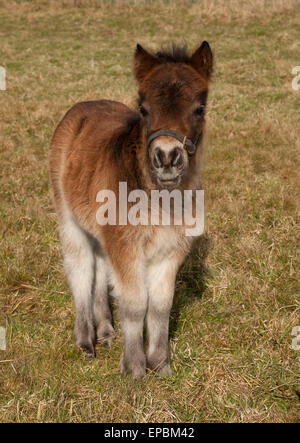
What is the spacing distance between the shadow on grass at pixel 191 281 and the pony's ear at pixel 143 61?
219 cm

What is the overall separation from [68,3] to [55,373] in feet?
75.1

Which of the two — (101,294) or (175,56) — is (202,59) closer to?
(175,56)

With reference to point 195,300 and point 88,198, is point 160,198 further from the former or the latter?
point 195,300

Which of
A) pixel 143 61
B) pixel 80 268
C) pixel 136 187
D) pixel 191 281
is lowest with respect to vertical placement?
pixel 191 281

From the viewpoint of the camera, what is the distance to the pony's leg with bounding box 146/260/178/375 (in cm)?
334

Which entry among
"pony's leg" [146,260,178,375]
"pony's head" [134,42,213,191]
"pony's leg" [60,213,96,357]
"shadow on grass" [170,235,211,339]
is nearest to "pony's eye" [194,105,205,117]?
"pony's head" [134,42,213,191]

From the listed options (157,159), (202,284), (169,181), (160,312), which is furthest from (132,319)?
(202,284)

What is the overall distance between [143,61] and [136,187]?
0.90 meters

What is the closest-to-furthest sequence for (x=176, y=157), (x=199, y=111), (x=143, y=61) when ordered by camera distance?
(x=176, y=157), (x=199, y=111), (x=143, y=61)

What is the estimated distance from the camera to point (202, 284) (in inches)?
180

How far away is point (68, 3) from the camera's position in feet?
73.5

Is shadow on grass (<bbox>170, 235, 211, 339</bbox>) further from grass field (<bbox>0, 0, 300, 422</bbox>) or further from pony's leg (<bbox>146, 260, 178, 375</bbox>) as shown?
pony's leg (<bbox>146, 260, 178, 375</bbox>)

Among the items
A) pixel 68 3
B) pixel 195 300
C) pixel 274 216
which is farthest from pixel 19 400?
pixel 68 3

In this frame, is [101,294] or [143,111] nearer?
[143,111]
